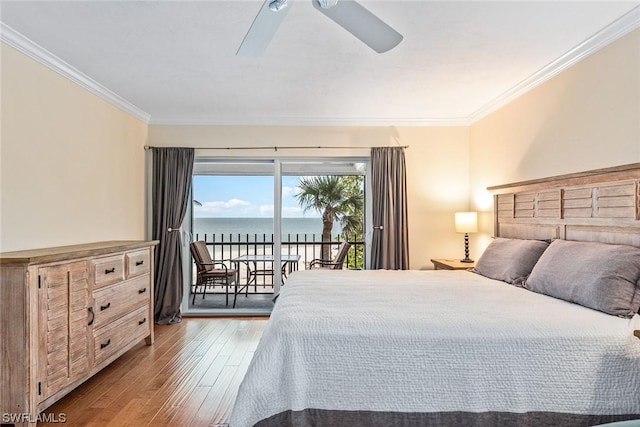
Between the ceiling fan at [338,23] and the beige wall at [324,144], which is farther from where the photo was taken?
the beige wall at [324,144]

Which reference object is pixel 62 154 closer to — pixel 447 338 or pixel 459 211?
pixel 447 338

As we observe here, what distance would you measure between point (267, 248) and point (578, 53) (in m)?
3.87

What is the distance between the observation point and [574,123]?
2.91 meters

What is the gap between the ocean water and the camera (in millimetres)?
4969

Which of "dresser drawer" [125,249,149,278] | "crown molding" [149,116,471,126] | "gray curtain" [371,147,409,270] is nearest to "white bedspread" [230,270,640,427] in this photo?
"dresser drawer" [125,249,149,278]

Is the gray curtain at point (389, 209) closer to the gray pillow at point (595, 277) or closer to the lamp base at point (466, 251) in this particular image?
the lamp base at point (466, 251)

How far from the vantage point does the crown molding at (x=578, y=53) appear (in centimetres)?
239

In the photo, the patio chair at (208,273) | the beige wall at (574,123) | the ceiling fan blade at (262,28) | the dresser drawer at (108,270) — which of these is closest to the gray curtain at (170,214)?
the patio chair at (208,273)

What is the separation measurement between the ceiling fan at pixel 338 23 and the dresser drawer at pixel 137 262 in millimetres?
2051

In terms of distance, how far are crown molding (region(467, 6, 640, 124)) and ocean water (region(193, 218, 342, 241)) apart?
98.8 inches

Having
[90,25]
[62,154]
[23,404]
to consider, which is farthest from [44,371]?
[90,25]

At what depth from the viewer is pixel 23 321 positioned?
84.1 inches

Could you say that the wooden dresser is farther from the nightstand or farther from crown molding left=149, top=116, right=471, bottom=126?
the nightstand

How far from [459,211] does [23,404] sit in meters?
4.48
